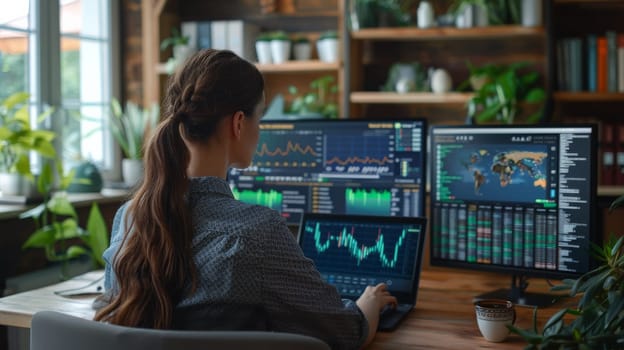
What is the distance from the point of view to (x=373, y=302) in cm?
177

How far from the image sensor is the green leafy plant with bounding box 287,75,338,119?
15.1 ft

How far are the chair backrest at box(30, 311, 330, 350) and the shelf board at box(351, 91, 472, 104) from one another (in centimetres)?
330

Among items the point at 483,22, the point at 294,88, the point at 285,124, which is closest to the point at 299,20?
the point at 294,88

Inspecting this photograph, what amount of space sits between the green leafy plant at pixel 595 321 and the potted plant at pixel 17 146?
2.58 metres

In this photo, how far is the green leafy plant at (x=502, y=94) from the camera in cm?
429

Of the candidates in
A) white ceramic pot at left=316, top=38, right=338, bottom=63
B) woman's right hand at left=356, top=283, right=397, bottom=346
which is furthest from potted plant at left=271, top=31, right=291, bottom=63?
woman's right hand at left=356, top=283, right=397, bottom=346

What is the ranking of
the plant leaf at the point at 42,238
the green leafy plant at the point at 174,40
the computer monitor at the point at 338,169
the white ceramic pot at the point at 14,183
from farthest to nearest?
1. the green leafy plant at the point at 174,40
2. the white ceramic pot at the point at 14,183
3. the plant leaf at the point at 42,238
4. the computer monitor at the point at 338,169

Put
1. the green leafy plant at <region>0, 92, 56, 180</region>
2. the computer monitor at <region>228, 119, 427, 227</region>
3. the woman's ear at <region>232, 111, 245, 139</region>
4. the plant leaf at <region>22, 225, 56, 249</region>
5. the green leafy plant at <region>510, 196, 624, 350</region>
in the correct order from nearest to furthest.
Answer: the green leafy plant at <region>510, 196, 624, 350</region>, the woman's ear at <region>232, 111, 245, 139</region>, the computer monitor at <region>228, 119, 427, 227</region>, the plant leaf at <region>22, 225, 56, 249</region>, the green leafy plant at <region>0, 92, 56, 180</region>

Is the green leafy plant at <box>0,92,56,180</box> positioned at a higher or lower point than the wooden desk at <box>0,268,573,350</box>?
higher

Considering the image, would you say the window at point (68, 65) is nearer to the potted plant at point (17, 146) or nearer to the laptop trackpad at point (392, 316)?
the potted plant at point (17, 146)

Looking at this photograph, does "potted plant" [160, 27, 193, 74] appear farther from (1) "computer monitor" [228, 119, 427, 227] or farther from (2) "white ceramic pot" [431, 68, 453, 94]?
(1) "computer monitor" [228, 119, 427, 227]

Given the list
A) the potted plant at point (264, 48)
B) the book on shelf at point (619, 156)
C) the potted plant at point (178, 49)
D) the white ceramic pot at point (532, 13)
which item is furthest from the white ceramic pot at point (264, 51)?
the book on shelf at point (619, 156)

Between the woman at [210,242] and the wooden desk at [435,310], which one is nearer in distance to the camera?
the woman at [210,242]

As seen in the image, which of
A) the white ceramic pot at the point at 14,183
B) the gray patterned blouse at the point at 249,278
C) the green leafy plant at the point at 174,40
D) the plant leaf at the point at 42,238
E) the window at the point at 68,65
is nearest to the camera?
the gray patterned blouse at the point at 249,278
